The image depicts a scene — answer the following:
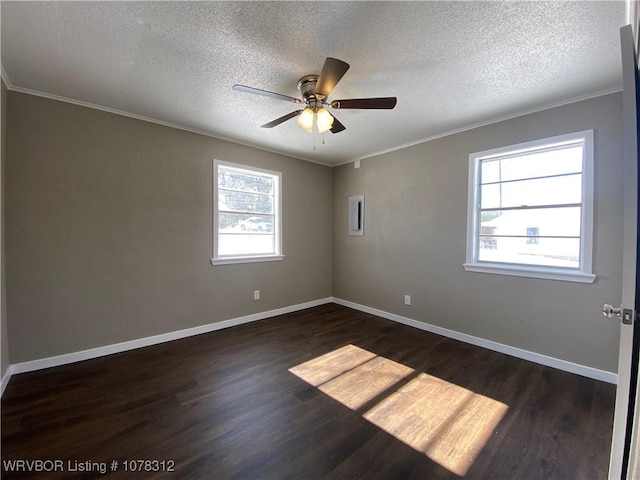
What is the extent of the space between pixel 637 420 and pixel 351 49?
7.32ft

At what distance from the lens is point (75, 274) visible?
2.56 metres

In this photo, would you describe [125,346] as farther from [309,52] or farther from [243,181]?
[309,52]

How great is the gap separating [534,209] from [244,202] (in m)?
3.48

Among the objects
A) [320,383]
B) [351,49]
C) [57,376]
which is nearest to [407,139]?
[351,49]

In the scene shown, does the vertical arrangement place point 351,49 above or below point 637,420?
above

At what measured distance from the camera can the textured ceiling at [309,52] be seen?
1.48m

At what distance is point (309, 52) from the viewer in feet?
5.91

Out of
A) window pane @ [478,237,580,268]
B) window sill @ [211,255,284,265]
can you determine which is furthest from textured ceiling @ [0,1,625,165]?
window sill @ [211,255,284,265]

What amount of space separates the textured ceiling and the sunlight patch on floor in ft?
8.29

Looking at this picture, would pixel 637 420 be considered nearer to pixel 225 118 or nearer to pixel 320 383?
pixel 320 383

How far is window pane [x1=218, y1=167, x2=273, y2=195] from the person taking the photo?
358cm

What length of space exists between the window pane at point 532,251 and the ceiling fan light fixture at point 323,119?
7.35ft

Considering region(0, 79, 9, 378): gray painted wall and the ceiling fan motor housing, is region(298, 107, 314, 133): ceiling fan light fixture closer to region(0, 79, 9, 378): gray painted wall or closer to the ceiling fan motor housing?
the ceiling fan motor housing

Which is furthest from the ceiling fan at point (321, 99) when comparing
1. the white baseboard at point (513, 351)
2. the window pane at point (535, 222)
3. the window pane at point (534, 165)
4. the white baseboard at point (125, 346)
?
the white baseboard at point (513, 351)
